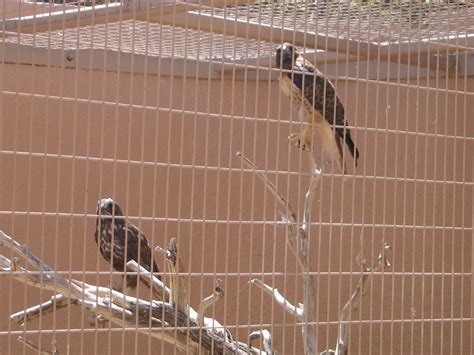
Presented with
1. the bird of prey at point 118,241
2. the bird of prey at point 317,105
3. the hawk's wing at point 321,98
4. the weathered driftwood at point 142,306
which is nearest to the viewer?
the weathered driftwood at point 142,306

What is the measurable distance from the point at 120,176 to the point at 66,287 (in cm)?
225

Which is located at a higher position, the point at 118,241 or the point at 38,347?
the point at 38,347

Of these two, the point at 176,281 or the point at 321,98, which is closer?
the point at 176,281

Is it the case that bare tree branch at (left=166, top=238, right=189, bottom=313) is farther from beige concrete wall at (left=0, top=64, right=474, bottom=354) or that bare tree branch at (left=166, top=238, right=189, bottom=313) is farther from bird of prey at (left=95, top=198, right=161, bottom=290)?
beige concrete wall at (left=0, top=64, right=474, bottom=354)

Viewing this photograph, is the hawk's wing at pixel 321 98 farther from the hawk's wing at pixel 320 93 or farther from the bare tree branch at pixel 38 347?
the bare tree branch at pixel 38 347

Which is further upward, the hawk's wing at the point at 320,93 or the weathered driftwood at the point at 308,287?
the hawk's wing at the point at 320,93

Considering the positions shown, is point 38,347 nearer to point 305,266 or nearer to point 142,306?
point 142,306

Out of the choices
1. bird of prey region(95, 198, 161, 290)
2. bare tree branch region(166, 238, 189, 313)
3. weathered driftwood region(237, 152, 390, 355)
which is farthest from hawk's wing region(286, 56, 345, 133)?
bird of prey region(95, 198, 161, 290)

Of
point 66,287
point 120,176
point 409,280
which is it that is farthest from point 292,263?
point 66,287

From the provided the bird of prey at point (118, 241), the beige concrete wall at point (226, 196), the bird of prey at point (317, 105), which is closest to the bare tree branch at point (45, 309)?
the bird of prey at point (118, 241)

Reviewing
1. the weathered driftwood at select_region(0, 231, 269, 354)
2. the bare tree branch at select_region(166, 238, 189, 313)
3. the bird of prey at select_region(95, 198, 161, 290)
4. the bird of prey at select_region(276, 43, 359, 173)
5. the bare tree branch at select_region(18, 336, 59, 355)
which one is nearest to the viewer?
the bare tree branch at select_region(18, 336, 59, 355)

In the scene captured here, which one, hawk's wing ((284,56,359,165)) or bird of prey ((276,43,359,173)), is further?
hawk's wing ((284,56,359,165))

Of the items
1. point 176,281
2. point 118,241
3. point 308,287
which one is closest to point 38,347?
point 176,281

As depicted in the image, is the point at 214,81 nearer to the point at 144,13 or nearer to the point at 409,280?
the point at 409,280
